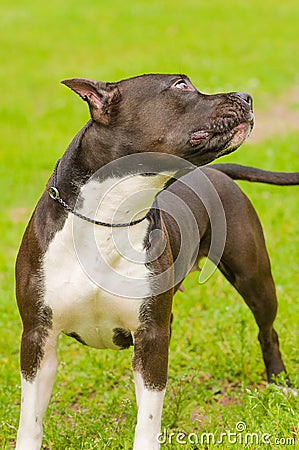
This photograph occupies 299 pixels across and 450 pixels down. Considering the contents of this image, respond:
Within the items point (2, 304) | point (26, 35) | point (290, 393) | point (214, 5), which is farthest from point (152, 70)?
point (290, 393)

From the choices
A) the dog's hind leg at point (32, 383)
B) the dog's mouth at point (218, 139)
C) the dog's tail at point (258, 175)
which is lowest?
the dog's hind leg at point (32, 383)

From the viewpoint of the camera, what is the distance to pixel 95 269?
351 centimetres

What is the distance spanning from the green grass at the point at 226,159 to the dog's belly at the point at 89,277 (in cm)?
72

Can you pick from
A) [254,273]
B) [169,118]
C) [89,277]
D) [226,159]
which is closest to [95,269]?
[89,277]

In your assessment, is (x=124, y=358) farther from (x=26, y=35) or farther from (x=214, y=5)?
(x=214, y=5)

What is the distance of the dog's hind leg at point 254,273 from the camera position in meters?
4.42

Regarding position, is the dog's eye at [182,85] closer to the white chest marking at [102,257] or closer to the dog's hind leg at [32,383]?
the white chest marking at [102,257]

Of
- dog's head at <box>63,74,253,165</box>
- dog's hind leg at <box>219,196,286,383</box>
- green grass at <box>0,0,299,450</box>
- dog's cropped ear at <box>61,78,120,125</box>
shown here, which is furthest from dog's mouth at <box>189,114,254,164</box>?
green grass at <box>0,0,299,450</box>

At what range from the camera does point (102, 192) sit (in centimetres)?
348

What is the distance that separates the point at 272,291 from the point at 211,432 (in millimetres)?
1007

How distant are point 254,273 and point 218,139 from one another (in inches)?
48.6

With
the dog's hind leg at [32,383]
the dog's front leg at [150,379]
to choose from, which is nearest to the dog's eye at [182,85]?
the dog's front leg at [150,379]

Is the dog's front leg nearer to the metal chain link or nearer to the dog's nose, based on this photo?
the metal chain link

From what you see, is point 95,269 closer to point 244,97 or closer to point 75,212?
point 75,212
